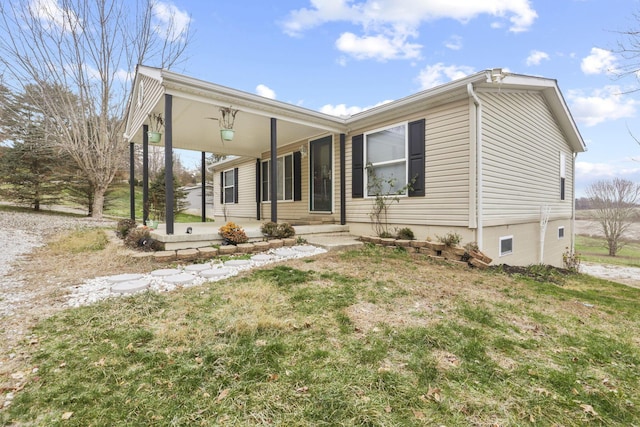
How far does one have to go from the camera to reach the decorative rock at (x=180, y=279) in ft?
11.5

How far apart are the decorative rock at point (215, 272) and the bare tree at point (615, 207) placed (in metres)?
20.5

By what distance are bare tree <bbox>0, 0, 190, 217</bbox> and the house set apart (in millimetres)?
5041

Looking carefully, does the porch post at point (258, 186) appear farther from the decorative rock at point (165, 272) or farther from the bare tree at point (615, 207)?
the bare tree at point (615, 207)

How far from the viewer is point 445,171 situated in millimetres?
5289

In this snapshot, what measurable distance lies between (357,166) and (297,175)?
2.45 meters

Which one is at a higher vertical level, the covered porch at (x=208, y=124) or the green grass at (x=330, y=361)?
the covered porch at (x=208, y=124)

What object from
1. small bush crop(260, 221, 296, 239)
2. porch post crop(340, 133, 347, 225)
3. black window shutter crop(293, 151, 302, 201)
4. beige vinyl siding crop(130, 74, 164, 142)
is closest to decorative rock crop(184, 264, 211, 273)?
small bush crop(260, 221, 296, 239)

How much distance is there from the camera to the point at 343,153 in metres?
7.19

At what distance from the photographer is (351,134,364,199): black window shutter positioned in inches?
263

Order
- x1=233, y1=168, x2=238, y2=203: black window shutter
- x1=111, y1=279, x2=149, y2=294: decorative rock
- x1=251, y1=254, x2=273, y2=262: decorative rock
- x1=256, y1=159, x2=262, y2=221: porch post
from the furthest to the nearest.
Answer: x1=233, y1=168, x2=238, y2=203: black window shutter, x1=256, y1=159, x2=262, y2=221: porch post, x1=251, y1=254, x2=273, y2=262: decorative rock, x1=111, y1=279, x2=149, y2=294: decorative rock

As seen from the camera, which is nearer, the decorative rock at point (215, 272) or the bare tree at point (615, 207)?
the decorative rock at point (215, 272)

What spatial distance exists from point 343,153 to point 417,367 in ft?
19.3

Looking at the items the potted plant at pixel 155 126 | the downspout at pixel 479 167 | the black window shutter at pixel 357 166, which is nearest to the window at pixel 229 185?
the potted plant at pixel 155 126

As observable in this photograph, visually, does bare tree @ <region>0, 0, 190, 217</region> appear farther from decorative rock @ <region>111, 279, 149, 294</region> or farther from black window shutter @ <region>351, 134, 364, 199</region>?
decorative rock @ <region>111, 279, 149, 294</region>
